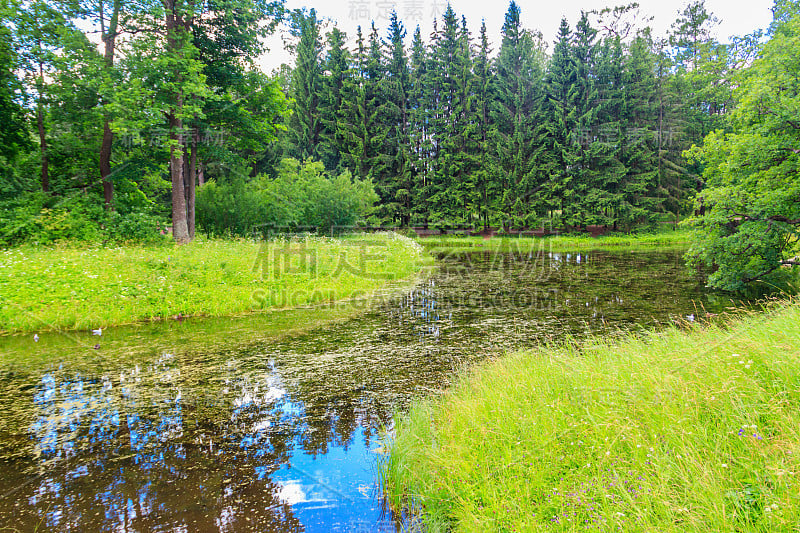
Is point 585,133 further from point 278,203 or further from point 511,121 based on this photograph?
point 278,203

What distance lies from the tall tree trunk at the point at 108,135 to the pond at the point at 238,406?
8.91m

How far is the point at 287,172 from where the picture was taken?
2594 cm

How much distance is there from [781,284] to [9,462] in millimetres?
15477

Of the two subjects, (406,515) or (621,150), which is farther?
(621,150)

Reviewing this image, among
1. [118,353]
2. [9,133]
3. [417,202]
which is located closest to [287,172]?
[9,133]

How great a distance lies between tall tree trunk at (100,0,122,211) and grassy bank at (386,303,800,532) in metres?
15.6

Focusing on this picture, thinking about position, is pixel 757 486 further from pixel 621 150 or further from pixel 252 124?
pixel 621 150

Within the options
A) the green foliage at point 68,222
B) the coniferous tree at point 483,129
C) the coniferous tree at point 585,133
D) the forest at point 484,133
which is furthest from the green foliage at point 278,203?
the coniferous tree at point 585,133

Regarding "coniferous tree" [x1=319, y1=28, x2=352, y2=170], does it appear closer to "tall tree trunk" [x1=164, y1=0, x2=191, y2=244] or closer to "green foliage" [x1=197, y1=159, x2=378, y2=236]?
"green foliage" [x1=197, y1=159, x2=378, y2=236]

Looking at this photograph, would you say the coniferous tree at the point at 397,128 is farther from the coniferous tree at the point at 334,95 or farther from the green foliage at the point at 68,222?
the green foliage at the point at 68,222

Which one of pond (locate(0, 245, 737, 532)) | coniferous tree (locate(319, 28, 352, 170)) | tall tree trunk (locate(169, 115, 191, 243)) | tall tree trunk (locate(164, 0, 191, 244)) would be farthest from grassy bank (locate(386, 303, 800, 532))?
coniferous tree (locate(319, 28, 352, 170))

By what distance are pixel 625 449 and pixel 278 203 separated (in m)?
20.1

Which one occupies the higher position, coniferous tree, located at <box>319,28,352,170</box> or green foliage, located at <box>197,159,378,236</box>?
coniferous tree, located at <box>319,28,352,170</box>

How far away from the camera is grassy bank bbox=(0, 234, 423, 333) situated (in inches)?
345
